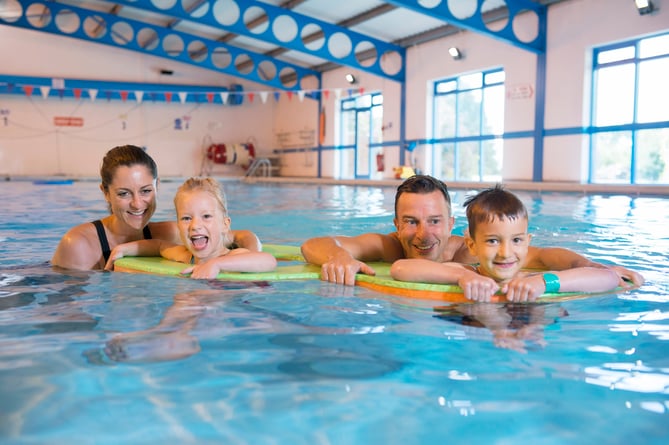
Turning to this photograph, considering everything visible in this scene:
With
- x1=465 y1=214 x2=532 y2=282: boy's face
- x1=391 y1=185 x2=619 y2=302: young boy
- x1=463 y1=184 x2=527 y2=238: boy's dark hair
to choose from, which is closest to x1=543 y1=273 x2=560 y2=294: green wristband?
x1=391 y1=185 x2=619 y2=302: young boy

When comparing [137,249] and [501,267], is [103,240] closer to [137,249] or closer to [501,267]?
[137,249]

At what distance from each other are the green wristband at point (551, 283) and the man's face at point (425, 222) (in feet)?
1.93

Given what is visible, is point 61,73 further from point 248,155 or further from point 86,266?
point 86,266

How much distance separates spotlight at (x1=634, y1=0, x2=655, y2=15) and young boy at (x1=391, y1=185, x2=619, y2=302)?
9009 mm

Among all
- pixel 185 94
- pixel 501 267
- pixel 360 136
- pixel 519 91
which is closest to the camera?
pixel 501 267

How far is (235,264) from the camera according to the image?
3.23 m

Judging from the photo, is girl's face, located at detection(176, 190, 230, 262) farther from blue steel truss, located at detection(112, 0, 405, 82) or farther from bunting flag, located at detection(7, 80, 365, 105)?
bunting flag, located at detection(7, 80, 365, 105)

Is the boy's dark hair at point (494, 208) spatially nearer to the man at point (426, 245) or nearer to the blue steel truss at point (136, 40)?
the man at point (426, 245)

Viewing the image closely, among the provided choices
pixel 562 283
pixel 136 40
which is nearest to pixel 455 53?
pixel 136 40

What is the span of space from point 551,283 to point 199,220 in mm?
1628

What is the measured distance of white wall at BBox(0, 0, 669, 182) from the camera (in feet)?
39.7

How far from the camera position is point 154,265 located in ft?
11.5

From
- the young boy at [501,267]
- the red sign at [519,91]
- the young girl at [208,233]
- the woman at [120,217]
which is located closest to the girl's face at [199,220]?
the young girl at [208,233]

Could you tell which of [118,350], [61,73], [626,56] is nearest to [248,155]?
[61,73]
